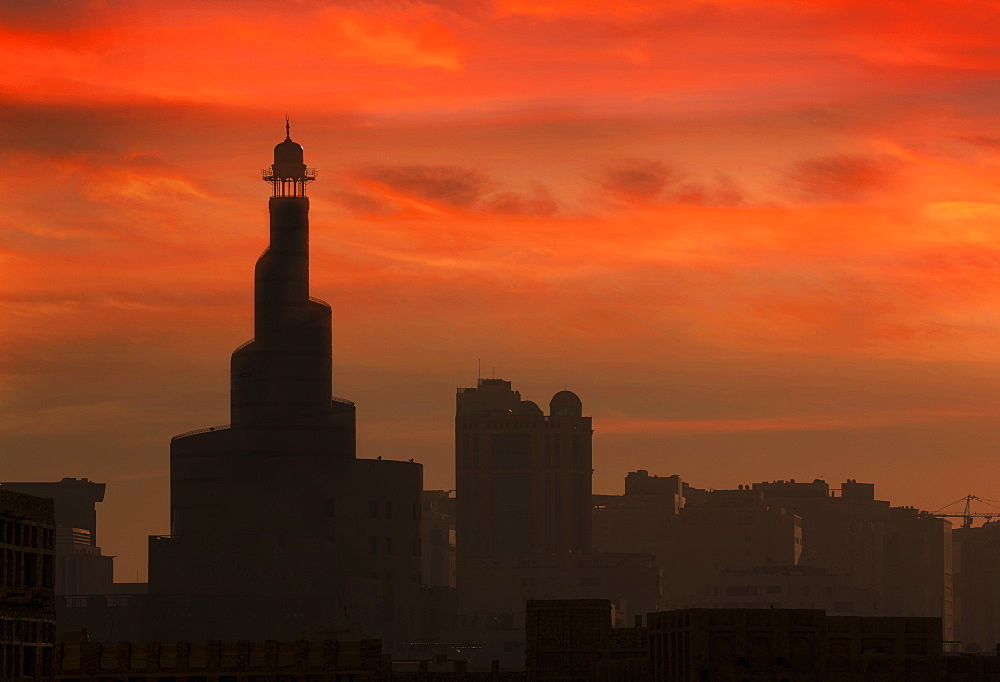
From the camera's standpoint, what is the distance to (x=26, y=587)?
114 meters

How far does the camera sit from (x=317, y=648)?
15312cm

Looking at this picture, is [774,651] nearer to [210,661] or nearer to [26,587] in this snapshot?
[210,661]

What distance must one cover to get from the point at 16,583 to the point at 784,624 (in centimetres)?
4574

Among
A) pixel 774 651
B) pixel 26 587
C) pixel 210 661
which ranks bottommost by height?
pixel 210 661

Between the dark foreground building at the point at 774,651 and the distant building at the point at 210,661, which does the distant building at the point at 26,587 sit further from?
the dark foreground building at the point at 774,651

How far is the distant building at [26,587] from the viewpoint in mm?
111188

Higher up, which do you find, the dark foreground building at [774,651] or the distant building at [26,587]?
the distant building at [26,587]

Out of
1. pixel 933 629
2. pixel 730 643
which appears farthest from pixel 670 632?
pixel 933 629

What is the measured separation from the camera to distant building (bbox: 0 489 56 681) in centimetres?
11119

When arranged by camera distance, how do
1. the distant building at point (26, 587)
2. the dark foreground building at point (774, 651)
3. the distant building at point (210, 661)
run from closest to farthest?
1. the distant building at point (26, 587)
2. the dark foreground building at point (774, 651)
3. the distant building at point (210, 661)

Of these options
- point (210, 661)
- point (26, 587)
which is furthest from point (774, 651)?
point (26, 587)

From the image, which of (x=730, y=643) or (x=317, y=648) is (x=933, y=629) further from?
(x=317, y=648)

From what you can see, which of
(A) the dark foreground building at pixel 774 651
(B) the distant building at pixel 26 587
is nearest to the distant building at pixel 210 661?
(A) the dark foreground building at pixel 774 651

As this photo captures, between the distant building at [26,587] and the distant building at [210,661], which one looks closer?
the distant building at [26,587]
